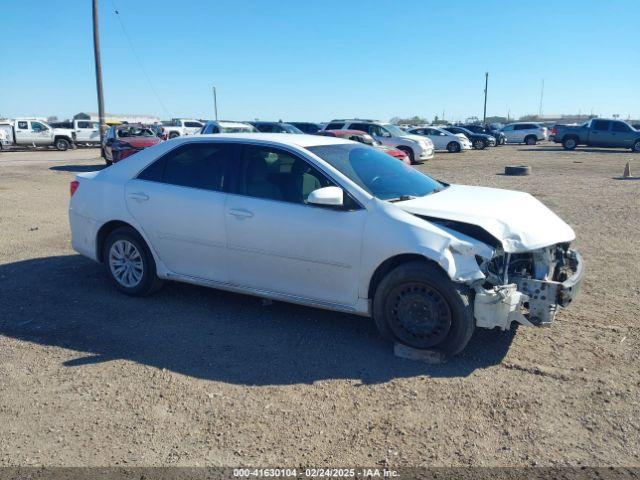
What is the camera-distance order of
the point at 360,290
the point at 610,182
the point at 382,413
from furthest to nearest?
the point at 610,182, the point at 360,290, the point at 382,413

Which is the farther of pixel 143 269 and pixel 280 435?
pixel 143 269

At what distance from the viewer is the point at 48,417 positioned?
3.65 m

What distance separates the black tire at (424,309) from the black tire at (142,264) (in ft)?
7.94

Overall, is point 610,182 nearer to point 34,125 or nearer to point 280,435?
point 280,435

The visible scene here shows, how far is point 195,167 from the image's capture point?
18.0ft

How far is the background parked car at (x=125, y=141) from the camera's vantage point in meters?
18.0

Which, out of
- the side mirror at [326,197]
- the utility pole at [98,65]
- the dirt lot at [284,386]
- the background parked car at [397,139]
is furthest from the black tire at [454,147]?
the side mirror at [326,197]

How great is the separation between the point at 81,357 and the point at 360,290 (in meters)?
2.28

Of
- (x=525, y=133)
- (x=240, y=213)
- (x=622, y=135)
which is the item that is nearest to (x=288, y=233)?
(x=240, y=213)

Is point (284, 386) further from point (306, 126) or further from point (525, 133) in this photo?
point (525, 133)

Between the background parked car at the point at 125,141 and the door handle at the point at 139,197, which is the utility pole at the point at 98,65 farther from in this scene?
the door handle at the point at 139,197

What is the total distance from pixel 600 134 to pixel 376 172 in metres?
33.8

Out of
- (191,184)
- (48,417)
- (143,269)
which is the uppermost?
(191,184)

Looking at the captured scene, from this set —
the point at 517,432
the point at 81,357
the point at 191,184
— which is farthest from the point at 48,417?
the point at 517,432
